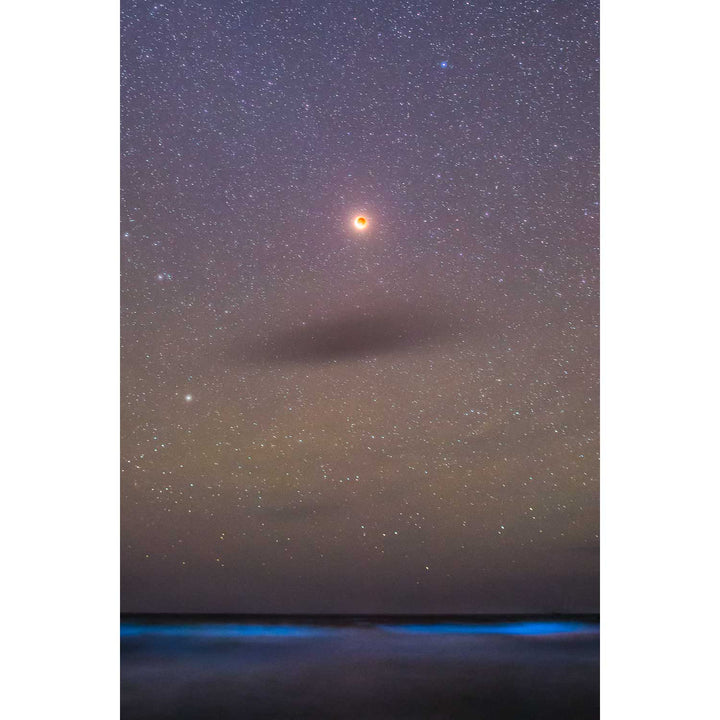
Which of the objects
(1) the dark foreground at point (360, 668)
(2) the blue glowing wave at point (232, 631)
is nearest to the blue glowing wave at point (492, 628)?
(1) the dark foreground at point (360, 668)

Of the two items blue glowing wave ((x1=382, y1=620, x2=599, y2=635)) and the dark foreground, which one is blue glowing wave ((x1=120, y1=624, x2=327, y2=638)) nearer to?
the dark foreground

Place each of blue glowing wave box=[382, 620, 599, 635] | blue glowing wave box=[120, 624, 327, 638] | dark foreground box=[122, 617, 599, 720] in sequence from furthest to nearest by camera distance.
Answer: blue glowing wave box=[120, 624, 327, 638] < blue glowing wave box=[382, 620, 599, 635] < dark foreground box=[122, 617, 599, 720]

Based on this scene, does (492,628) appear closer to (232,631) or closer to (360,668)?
(360,668)

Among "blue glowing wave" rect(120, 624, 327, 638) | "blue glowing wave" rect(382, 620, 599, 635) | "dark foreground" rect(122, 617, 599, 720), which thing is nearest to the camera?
"dark foreground" rect(122, 617, 599, 720)

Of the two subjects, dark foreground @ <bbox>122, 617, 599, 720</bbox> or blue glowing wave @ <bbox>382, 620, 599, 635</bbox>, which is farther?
blue glowing wave @ <bbox>382, 620, 599, 635</bbox>

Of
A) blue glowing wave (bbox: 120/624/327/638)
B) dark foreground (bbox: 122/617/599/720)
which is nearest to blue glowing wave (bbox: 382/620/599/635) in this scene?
dark foreground (bbox: 122/617/599/720)
